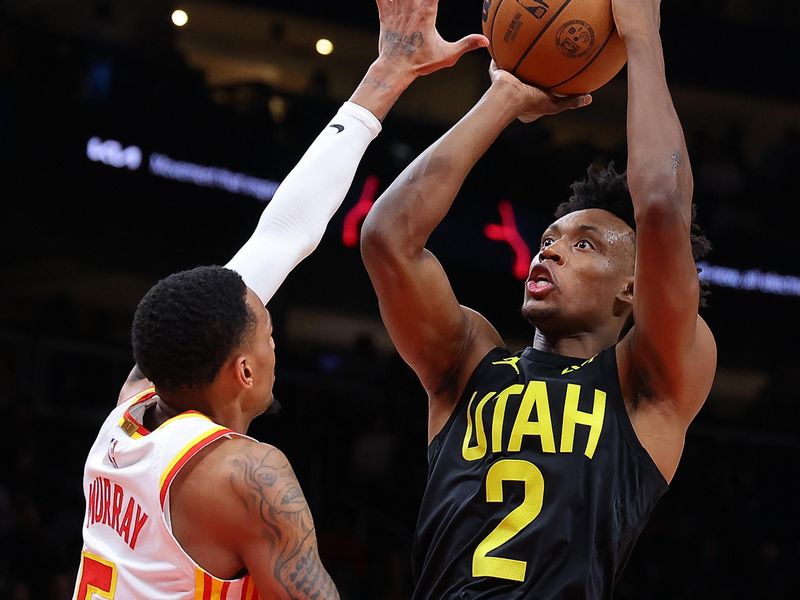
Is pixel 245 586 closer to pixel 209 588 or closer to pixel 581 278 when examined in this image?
pixel 209 588

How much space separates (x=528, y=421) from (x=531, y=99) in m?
0.94

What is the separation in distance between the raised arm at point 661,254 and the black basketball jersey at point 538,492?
A: 141mm

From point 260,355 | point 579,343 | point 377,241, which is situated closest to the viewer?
point 260,355

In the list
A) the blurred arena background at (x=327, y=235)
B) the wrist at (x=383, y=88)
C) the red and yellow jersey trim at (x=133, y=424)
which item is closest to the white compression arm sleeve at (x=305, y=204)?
the wrist at (x=383, y=88)

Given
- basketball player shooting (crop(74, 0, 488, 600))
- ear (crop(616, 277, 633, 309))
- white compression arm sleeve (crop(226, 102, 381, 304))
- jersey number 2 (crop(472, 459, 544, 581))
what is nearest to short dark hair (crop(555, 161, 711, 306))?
ear (crop(616, 277, 633, 309))

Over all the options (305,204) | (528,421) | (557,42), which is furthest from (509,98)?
(528,421)

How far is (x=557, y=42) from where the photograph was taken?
3340mm

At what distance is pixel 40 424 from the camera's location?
32.3ft

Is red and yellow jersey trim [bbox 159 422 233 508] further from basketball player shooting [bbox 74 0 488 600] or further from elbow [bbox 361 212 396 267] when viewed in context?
elbow [bbox 361 212 396 267]

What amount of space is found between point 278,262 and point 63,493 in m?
7.00

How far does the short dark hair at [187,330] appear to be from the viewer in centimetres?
252

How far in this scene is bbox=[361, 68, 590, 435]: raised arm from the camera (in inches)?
128

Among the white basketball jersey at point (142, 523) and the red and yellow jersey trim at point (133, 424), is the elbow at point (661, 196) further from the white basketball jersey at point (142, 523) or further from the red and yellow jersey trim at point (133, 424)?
the red and yellow jersey trim at point (133, 424)

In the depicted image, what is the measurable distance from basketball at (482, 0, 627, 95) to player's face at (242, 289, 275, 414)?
121cm
